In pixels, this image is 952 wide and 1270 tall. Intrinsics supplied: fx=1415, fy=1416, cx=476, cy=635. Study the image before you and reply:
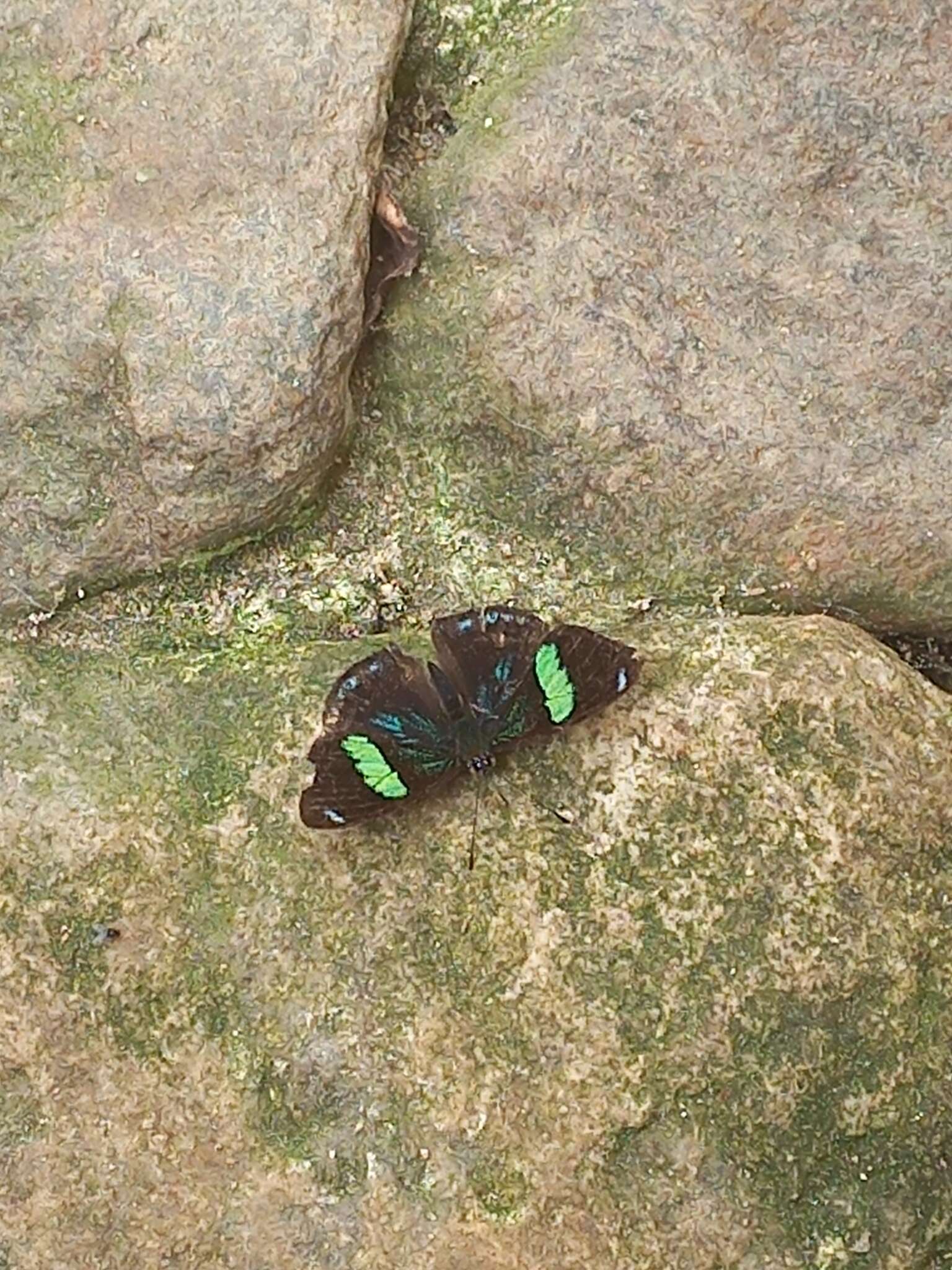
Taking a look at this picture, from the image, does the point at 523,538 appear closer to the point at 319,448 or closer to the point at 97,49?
the point at 319,448

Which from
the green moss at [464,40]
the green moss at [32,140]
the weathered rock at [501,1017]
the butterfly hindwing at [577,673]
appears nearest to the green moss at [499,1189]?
the weathered rock at [501,1017]

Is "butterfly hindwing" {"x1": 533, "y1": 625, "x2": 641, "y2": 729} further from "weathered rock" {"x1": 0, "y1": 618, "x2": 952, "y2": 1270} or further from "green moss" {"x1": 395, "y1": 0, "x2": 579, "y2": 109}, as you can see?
"green moss" {"x1": 395, "y1": 0, "x2": 579, "y2": 109}

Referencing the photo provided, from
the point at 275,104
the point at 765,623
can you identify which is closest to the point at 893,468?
the point at 765,623

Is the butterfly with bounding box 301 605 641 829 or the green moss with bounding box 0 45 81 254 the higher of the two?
the green moss with bounding box 0 45 81 254

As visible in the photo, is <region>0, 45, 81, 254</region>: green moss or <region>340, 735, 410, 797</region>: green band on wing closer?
<region>340, 735, 410, 797</region>: green band on wing

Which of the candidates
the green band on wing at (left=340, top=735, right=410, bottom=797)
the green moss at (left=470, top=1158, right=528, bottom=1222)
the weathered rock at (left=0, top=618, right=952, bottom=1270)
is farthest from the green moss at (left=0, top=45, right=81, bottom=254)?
the green moss at (left=470, top=1158, right=528, bottom=1222)

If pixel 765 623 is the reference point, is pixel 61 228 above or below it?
above
